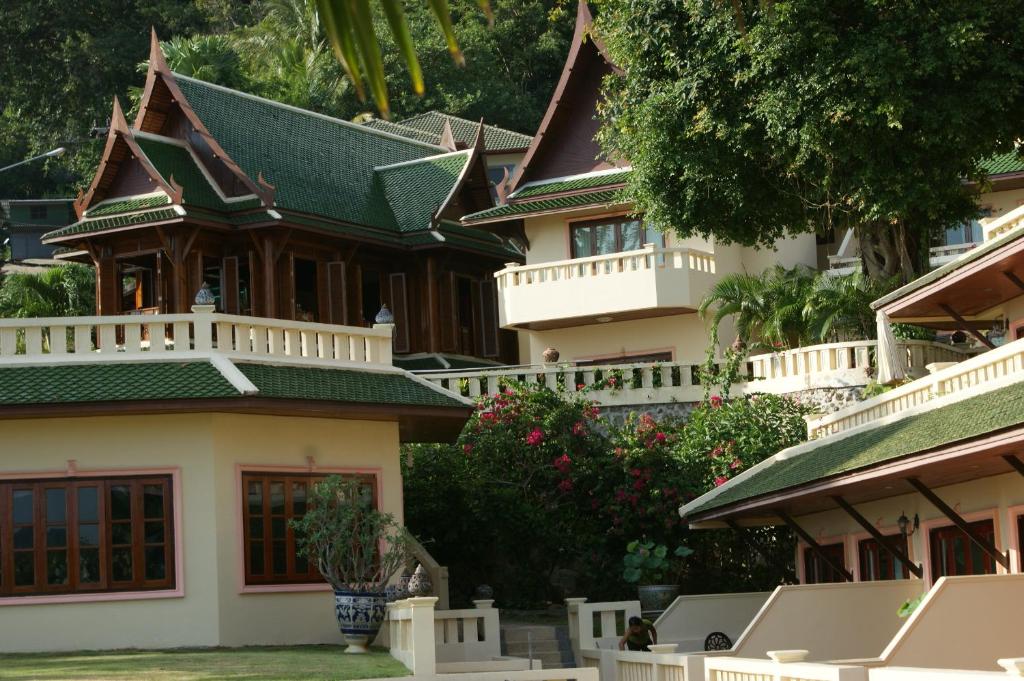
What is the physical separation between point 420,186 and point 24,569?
21.4m

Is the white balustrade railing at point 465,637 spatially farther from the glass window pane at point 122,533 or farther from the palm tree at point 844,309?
the palm tree at point 844,309

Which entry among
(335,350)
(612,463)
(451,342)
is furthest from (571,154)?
(335,350)

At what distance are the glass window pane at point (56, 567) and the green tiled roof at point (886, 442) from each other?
852 centimetres

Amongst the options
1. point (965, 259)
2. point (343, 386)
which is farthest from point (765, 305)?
point (343, 386)

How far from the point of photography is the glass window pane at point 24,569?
18.8 m

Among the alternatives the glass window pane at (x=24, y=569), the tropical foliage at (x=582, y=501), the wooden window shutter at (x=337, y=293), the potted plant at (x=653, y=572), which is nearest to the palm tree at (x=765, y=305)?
the tropical foliage at (x=582, y=501)

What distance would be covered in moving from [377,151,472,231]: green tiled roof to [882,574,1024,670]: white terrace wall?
24218 mm

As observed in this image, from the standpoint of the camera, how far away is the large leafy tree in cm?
2470

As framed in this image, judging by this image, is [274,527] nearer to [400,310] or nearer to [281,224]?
[281,224]

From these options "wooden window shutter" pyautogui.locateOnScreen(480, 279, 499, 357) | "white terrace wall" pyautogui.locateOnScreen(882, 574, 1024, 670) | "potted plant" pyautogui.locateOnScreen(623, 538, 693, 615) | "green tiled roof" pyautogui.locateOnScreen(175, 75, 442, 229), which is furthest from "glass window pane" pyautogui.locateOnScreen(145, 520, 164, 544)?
"wooden window shutter" pyautogui.locateOnScreen(480, 279, 499, 357)

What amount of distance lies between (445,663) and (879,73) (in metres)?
11.5

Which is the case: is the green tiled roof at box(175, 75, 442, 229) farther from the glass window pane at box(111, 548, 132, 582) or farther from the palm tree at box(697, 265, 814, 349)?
the glass window pane at box(111, 548, 132, 582)

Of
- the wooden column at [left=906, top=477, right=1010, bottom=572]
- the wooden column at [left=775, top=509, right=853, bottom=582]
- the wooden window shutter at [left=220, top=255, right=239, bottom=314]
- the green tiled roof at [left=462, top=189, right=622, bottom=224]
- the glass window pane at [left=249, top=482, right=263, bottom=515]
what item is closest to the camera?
the wooden column at [left=906, top=477, right=1010, bottom=572]

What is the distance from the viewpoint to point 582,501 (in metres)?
27.0
